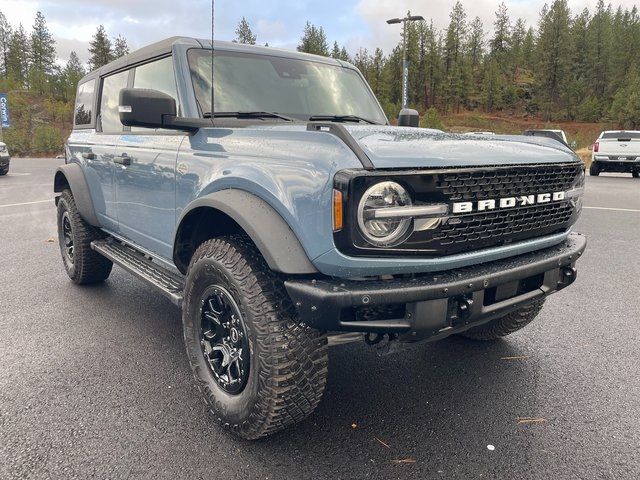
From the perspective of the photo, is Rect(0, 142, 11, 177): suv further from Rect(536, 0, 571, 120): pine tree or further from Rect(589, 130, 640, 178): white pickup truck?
Rect(536, 0, 571, 120): pine tree

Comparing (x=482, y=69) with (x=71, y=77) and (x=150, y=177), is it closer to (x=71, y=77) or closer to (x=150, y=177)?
(x=71, y=77)

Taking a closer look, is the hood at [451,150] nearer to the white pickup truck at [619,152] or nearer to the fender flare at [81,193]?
the fender flare at [81,193]

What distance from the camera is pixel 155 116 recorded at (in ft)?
8.11

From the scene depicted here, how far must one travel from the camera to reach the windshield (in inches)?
117

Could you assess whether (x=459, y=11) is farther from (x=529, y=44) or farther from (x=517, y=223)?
(x=517, y=223)

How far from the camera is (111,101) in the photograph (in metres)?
4.18

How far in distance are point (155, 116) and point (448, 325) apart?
1719 millimetres

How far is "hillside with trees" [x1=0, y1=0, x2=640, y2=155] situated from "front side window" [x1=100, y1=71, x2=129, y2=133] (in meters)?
70.8

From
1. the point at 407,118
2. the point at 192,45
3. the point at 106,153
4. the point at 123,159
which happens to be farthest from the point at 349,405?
the point at 106,153

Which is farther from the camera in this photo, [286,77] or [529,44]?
[529,44]

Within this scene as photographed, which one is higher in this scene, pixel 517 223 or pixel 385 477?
pixel 517 223

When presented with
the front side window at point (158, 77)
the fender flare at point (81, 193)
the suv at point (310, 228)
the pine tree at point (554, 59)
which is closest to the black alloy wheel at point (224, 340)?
the suv at point (310, 228)

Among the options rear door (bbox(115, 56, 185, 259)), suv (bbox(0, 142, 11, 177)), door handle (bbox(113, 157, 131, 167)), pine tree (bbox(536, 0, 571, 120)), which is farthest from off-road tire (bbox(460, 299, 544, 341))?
pine tree (bbox(536, 0, 571, 120))

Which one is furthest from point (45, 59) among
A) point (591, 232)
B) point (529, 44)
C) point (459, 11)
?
point (591, 232)
